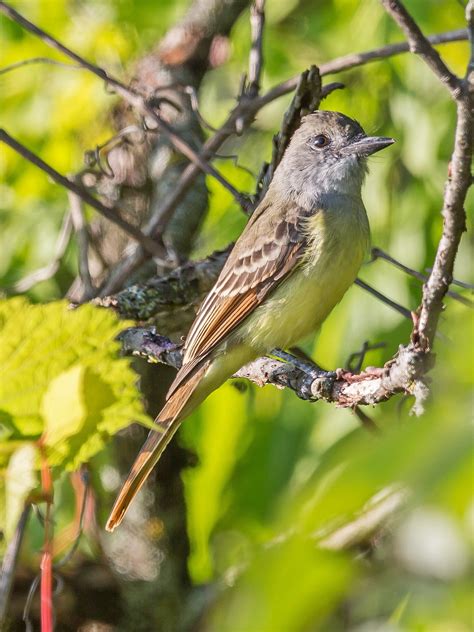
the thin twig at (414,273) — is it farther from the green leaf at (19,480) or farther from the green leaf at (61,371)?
the green leaf at (19,480)

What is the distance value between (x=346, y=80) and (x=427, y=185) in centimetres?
87

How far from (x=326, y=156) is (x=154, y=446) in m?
1.73

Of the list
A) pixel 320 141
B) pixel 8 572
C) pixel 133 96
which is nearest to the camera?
pixel 8 572

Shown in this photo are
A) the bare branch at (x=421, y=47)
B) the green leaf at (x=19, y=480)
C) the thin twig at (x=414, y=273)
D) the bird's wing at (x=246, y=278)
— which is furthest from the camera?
the bird's wing at (x=246, y=278)

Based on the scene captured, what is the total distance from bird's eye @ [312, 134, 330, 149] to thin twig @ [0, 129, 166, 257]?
0.87 metres

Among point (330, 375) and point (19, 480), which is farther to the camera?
point (330, 375)

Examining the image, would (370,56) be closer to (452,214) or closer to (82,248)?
(82,248)

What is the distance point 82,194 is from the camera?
3588 mm

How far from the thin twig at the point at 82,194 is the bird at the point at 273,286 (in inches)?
13.6

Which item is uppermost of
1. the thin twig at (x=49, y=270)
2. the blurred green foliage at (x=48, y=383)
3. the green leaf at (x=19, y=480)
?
the thin twig at (x=49, y=270)

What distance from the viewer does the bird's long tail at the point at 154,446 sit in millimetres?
3074

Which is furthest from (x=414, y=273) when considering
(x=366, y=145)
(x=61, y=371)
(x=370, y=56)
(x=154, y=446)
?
(x=61, y=371)

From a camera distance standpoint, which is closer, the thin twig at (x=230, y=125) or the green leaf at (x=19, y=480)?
the green leaf at (x=19, y=480)

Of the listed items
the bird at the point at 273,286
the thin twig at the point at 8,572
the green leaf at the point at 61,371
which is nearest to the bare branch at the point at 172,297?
the bird at the point at 273,286
